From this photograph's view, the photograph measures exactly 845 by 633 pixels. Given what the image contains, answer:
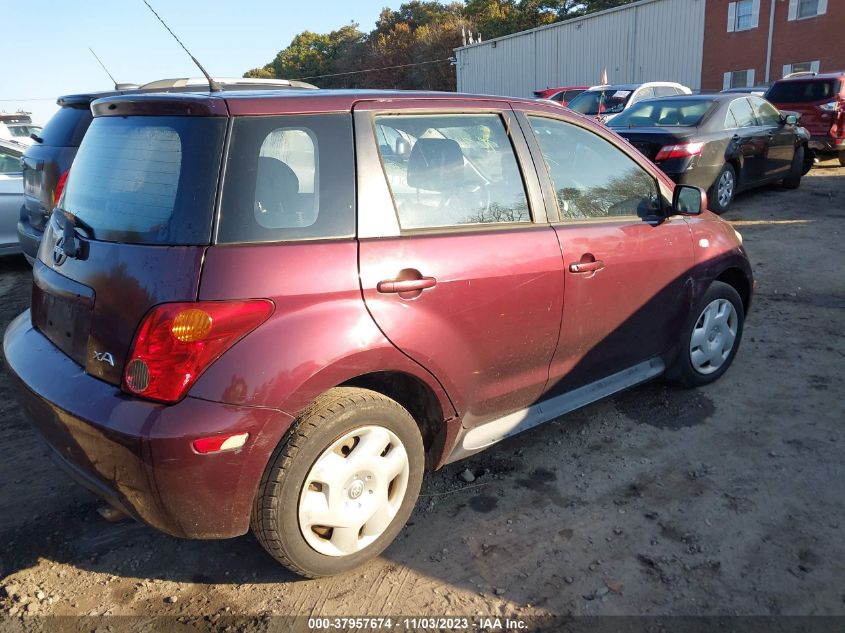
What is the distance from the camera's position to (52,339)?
2.66 meters

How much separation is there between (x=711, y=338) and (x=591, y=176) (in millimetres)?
1463

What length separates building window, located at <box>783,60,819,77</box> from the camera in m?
26.3

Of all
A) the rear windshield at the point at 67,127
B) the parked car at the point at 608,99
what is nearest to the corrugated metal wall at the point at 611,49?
the parked car at the point at 608,99

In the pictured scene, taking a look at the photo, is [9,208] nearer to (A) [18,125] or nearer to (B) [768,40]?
(A) [18,125]

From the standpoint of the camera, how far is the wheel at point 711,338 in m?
3.99

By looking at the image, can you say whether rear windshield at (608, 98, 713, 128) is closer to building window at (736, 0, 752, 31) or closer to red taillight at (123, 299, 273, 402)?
red taillight at (123, 299, 273, 402)

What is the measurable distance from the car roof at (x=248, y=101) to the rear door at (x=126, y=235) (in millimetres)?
42

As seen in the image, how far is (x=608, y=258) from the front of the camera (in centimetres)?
330

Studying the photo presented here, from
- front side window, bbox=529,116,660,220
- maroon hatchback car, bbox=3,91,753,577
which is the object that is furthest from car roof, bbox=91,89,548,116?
front side window, bbox=529,116,660,220

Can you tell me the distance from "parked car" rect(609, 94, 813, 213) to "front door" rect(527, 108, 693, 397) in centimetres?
493

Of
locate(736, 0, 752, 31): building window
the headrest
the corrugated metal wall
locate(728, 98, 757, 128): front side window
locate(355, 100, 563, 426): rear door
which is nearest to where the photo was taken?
locate(355, 100, 563, 426): rear door

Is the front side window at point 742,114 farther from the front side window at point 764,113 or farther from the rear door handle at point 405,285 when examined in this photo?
the rear door handle at point 405,285

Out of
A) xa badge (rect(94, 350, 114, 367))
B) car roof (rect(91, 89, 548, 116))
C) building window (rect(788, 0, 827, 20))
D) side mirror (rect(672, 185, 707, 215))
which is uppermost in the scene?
building window (rect(788, 0, 827, 20))

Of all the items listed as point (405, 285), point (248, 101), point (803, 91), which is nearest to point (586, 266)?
point (405, 285)
